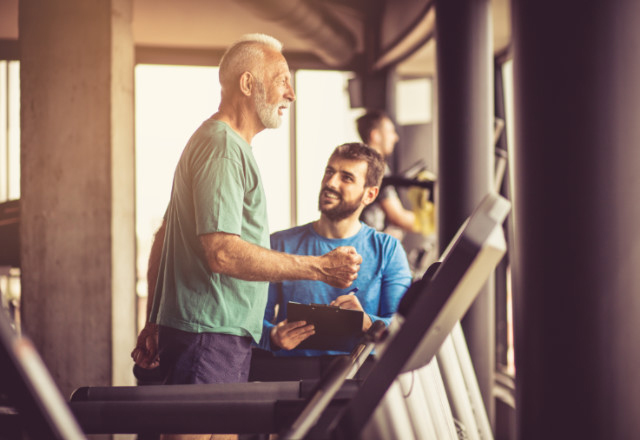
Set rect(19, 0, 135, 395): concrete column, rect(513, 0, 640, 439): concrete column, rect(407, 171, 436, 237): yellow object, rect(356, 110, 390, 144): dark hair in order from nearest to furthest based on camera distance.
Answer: rect(513, 0, 640, 439): concrete column → rect(356, 110, 390, 144): dark hair → rect(19, 0, 135, 395): concrete column → rect(407, 171, 436, 237): yellow object

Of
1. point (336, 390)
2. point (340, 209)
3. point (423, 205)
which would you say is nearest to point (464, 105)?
point (423, 205)

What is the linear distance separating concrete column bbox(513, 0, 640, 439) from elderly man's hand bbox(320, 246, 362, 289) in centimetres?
52

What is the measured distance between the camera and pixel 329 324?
205cm

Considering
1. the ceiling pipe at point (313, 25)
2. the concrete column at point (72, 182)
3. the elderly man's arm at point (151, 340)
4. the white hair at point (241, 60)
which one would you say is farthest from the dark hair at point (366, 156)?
the ceiling pipe at point (313, 25)

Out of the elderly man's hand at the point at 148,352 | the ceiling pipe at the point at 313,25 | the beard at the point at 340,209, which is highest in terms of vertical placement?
the ceiling pipe at the point at 313,25

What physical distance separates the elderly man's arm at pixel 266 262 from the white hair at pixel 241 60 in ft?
1.70

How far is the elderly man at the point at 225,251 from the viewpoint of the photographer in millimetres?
1838

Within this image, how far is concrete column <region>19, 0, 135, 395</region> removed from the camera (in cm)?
312

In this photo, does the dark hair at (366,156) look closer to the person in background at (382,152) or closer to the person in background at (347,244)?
the person in background at (347,244)

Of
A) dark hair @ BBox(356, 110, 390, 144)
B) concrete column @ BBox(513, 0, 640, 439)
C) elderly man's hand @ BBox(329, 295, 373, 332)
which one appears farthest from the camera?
dark hair @ BBox(356, 110, 390, 144)

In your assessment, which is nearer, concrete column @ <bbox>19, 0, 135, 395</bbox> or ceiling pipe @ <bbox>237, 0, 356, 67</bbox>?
concrete column @ <bbox>19, 0, 135, 395</bbox>

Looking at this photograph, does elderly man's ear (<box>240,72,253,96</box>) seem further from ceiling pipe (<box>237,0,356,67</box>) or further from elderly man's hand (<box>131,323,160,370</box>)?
ceiling pipe (<box>237,0,356,67</box>)

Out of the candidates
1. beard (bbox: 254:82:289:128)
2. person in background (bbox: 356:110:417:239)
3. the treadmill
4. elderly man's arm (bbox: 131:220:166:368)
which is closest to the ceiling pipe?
person in background (bbox: 356:110:417:239)

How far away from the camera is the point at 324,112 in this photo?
343 cm
